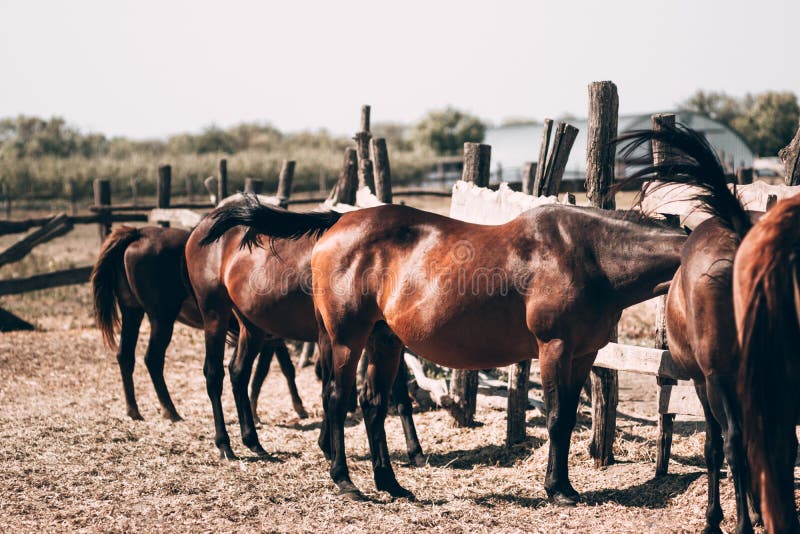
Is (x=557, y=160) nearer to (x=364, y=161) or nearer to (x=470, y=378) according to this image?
(x=470, y=378)

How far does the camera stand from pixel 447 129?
48.2 meters

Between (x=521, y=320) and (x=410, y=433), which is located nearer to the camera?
(x=521, y=320)

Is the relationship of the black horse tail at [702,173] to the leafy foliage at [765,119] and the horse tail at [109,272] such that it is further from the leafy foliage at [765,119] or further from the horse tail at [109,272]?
the leafy foliage at [765,119]

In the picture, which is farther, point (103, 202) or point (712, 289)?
point (103, 202)

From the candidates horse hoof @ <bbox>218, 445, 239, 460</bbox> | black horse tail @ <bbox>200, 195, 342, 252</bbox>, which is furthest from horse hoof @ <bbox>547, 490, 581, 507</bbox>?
horse hoof @ <bbox>218, 445, 239, 460</bbox>

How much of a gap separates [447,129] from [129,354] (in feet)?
137

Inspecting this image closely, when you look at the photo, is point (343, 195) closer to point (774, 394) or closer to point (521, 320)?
point (521, 320)

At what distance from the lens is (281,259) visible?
655 centimetres

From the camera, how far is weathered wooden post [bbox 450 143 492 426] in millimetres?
6973

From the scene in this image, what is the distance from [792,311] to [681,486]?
Result: 8.14 feet

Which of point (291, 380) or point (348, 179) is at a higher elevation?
point (348, 179)

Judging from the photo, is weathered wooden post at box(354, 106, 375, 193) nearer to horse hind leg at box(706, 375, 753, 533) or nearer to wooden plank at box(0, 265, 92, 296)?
wooden plank at box(0, 265, 92, 296)

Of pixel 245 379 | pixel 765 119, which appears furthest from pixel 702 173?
pixel 765 119

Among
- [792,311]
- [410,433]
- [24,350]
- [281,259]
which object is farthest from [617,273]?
[24,350]
